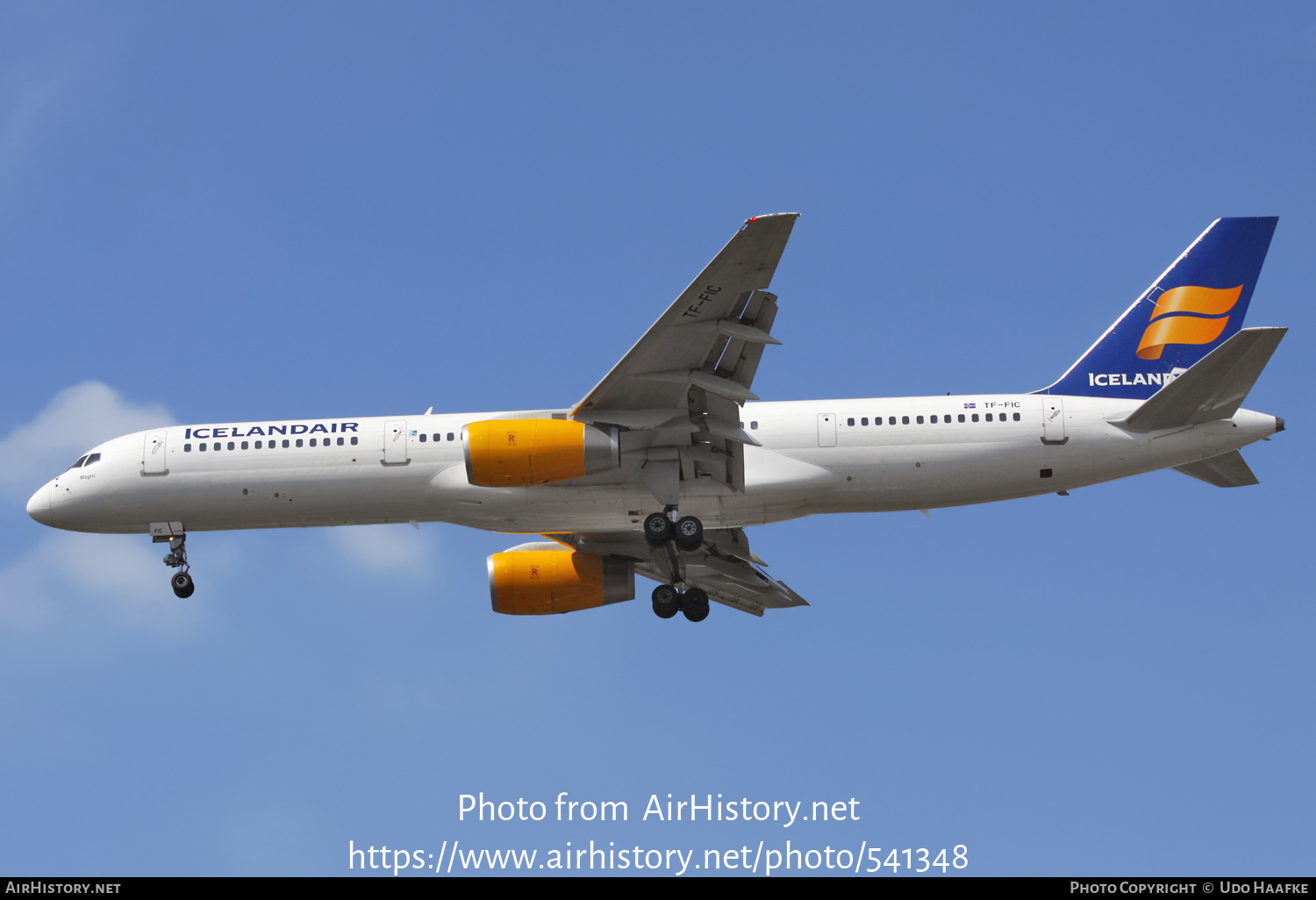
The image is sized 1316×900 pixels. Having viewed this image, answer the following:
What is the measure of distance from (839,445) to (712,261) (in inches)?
231

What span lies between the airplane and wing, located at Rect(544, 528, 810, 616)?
849 millimetres

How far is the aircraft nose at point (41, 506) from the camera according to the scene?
2728cm

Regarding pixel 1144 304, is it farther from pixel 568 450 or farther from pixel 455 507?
pixel 455 507

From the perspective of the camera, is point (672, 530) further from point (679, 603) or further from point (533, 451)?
point (533, 451)

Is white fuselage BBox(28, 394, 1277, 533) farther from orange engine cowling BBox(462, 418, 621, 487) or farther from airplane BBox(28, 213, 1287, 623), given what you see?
orange engine cowling BBox(462, 418, 621, 487)

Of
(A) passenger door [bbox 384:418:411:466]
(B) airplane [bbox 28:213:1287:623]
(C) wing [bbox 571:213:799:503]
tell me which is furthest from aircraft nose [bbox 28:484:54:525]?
(C) wing [bbox 571:213:799:503]

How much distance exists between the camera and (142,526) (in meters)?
26.9

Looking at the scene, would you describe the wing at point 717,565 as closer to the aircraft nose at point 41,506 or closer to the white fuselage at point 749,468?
the white fuselage at point 749,468

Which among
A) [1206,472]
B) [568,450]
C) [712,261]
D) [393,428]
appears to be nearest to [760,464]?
[568,450]

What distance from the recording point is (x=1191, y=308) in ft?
90.7

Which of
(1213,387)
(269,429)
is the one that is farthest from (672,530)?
(1213,387)

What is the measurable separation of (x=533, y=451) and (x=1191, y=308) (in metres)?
14.5

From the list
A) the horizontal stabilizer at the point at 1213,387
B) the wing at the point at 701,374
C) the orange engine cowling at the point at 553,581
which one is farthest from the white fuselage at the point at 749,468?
the orange engine cowling at the point at 553,581
